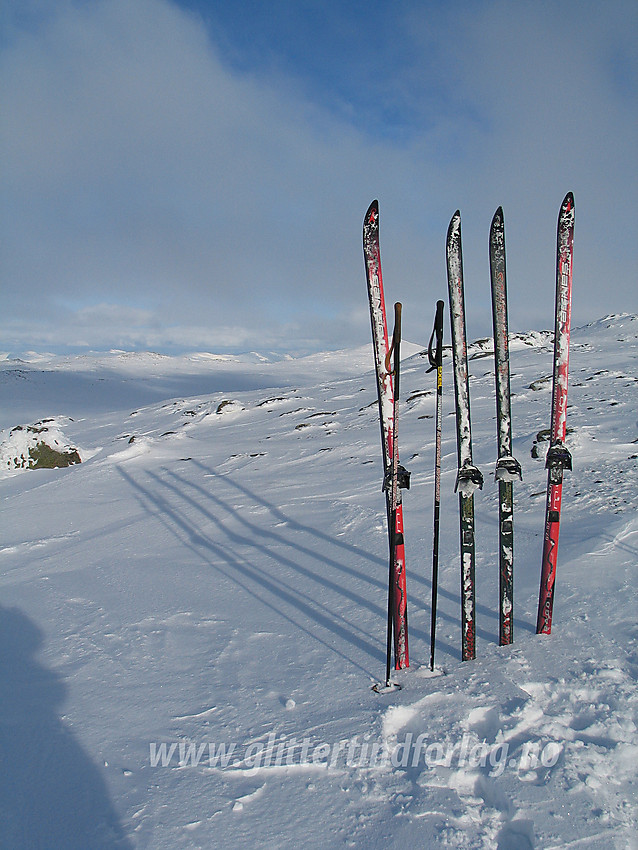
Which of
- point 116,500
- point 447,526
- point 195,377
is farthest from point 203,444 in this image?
point 195,377

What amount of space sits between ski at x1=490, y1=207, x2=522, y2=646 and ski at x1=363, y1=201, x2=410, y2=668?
65cm

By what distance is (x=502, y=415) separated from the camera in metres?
3.17

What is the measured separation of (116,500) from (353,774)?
7.90 meters

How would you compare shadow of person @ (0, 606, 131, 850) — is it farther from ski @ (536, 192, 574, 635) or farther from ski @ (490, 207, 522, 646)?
ski @ (536, 192, 574, 635)

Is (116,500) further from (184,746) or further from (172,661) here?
(184,746)

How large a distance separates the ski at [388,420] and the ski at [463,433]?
384mm

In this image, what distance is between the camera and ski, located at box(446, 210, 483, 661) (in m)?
3.03

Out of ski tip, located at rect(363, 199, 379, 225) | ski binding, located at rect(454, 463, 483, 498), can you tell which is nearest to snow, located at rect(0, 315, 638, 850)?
ski binding, located at rect(454, 463, 483, 498)

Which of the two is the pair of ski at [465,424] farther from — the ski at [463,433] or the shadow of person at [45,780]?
the shadow of person at [45,780]

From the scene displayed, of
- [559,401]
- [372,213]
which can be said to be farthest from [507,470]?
[372,213]

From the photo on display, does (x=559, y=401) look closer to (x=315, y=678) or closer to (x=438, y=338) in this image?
(x=438, y=338)

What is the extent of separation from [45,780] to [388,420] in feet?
8.87

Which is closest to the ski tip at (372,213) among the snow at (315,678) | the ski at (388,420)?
the ski at (388,420)

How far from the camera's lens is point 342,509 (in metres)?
6.93
